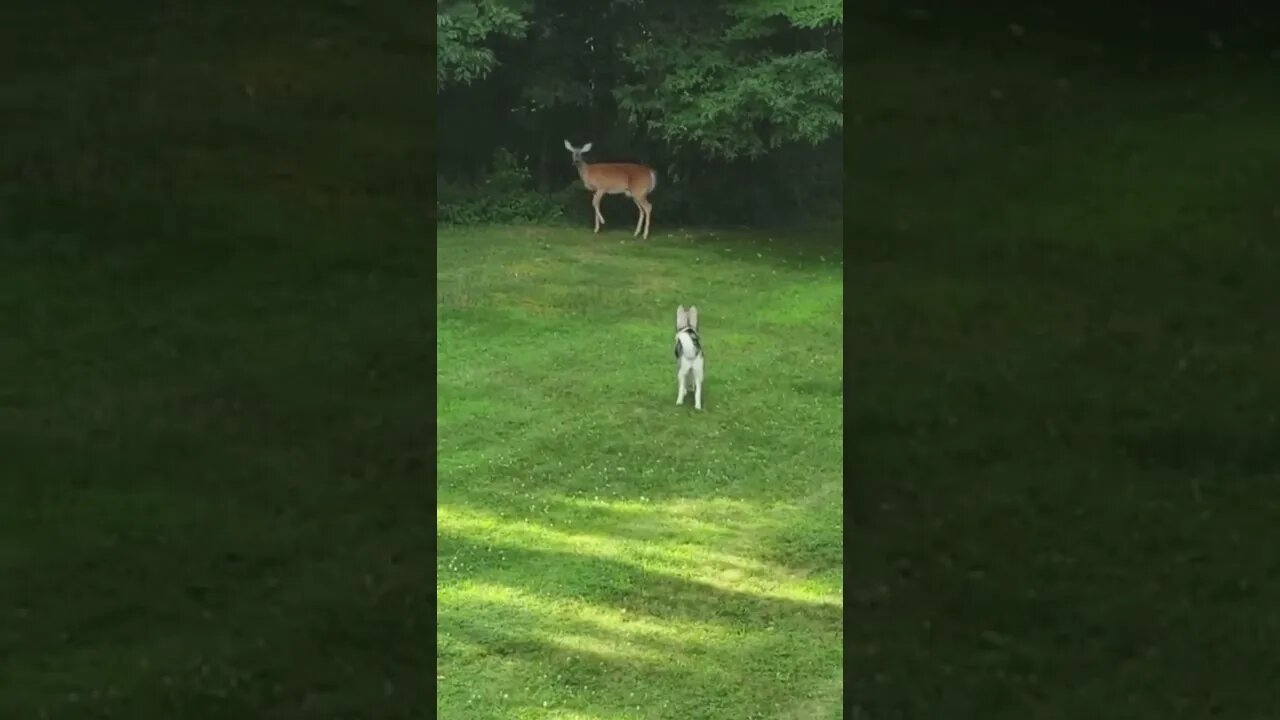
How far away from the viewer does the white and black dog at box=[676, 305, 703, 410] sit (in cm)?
261

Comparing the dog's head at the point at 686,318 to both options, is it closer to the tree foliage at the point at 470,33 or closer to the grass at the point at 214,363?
the tree foliage at the point at 470,33

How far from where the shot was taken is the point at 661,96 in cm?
277

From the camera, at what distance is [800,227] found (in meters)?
2.68

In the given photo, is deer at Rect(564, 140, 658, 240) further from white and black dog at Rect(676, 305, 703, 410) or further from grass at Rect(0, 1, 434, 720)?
grass at Rect(0, 1, 434, 720)

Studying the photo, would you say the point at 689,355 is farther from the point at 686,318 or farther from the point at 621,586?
the point at 621,586

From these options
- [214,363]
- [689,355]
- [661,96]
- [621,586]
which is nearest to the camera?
[214,363]

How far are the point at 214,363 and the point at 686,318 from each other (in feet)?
4.38

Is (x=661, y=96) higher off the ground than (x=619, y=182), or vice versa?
(x=661, y=96)

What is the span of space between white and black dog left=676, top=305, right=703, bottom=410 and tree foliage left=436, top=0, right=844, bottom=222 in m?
0.27
